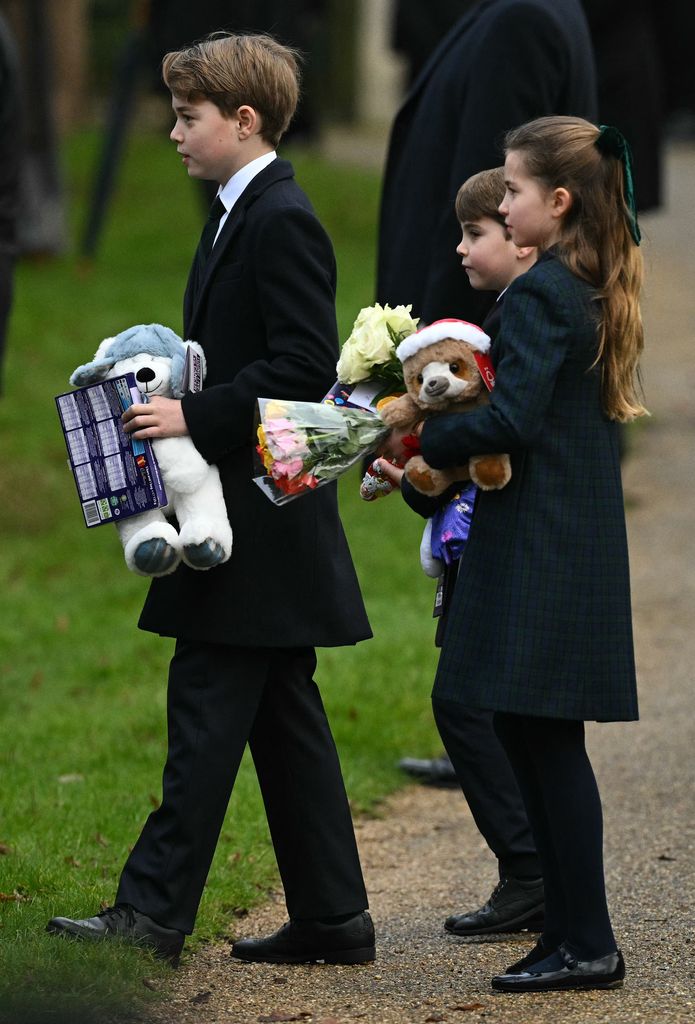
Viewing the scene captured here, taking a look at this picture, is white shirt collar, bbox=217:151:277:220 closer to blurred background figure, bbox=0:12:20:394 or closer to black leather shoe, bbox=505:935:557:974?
black leather shoe, bbox=505:935:557:974

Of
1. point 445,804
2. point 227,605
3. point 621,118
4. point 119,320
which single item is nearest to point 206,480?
point 227,605

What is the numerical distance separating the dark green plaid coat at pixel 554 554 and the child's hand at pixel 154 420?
0.52 metres

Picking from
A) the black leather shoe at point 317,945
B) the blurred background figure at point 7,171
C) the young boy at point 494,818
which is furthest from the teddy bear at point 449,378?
the blurred background figure at point 7,171

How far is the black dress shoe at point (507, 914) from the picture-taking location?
394 cm

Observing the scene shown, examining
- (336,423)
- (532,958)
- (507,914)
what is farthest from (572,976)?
(336,423)

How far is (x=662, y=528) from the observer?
8516 millimetres

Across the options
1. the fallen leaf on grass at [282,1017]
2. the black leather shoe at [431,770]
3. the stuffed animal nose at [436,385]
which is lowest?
the fallen leaf on grass at [282,1017]

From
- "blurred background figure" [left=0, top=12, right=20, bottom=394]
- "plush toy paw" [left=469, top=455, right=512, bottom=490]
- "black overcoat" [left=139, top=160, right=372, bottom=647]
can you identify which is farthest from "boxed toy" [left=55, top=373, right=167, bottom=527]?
"blurred background figure" [left=0, top=12, right=20, bottom=394]

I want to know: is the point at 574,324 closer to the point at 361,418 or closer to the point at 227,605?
the point at 361,418

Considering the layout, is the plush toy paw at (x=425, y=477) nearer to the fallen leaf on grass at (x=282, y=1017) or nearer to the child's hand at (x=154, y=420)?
the child's hand at (x=154, y=420)

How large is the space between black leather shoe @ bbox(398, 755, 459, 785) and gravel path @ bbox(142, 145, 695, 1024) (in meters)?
0.10

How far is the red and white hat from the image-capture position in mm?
3307

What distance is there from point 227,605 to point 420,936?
37.6 inches

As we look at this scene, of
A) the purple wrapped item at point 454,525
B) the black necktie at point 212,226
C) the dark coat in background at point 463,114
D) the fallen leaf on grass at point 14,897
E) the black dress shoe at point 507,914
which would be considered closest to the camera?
the purple wrapped item at point 454,525
